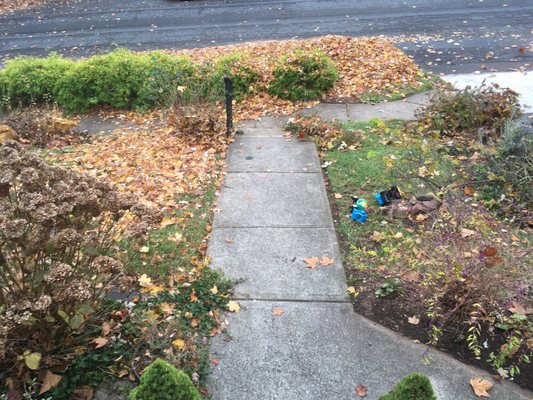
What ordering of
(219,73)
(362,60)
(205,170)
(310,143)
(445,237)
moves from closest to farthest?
1. (445,237)
2. (205,170)
3. (310,143)
4. (219,73)
5. (362,60)

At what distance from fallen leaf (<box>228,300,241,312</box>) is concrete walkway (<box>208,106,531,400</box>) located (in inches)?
1.6

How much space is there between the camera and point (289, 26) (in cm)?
1323

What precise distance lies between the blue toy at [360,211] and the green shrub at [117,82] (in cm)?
440

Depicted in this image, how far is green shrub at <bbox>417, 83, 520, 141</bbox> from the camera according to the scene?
252 inches

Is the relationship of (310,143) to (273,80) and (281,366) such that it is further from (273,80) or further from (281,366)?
(281,366)

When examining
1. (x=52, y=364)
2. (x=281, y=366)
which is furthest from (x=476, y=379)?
(x=52, y=364)

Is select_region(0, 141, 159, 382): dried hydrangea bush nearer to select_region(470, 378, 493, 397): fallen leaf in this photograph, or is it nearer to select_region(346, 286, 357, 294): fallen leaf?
select_region(346, 286, 357, 294): fallen leaf

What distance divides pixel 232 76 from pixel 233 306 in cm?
543

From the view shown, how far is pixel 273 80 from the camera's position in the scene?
837 centimetres

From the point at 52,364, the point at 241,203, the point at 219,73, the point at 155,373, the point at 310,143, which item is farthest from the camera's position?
the point at 219,73

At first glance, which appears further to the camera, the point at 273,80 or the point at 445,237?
the point at 273,80

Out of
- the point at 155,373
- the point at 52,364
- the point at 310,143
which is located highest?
the point at 155,373

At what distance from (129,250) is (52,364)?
1.51 meters

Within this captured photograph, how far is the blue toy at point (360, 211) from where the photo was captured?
190 inches
